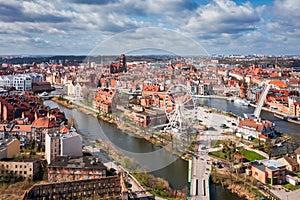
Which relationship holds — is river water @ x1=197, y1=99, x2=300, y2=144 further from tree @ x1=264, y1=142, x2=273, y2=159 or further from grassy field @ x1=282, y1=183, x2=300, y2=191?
grassy field @ x1=282, y1=183, x2=300, y2=191

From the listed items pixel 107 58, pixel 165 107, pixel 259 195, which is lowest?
pixel 259 195

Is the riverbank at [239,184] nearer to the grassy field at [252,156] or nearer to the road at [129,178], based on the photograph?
the grassy field at [252,156]

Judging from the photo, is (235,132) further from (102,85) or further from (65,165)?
(102,85)

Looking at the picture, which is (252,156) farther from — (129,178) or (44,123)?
(44,123)

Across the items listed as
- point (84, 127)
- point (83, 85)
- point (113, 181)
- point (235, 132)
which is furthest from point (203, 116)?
point (83, 85)

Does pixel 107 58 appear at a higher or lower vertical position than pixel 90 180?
higher

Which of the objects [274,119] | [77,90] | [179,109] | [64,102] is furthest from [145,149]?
[77,90]
